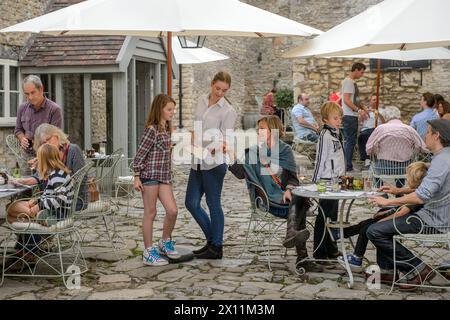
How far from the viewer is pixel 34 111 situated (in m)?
7.23

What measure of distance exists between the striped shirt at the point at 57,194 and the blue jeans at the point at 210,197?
4.25 ft

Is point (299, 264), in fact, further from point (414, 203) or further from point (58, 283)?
point (58, 283)

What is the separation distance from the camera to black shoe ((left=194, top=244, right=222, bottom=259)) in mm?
6418

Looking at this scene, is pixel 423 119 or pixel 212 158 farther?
pixel 423 119

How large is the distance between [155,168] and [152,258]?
2.68 feet

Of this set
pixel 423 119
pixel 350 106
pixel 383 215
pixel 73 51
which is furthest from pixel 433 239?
pixel 73 51

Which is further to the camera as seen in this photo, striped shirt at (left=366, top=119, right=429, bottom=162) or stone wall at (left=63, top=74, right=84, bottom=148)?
stone wall at (left=63, top=74, right=84, bottom=148)

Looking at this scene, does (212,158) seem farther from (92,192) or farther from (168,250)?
(92,192)

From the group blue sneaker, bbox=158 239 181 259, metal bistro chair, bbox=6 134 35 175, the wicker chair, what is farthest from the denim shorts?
the wicker chair

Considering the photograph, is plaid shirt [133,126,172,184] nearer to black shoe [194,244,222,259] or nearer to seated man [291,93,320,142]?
black shoe [194,244,222,259]

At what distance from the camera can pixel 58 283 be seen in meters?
5.51

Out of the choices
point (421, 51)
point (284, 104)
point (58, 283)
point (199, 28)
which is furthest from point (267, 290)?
point (284, 104)

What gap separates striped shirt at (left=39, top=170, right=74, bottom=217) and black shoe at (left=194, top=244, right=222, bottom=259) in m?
1.49

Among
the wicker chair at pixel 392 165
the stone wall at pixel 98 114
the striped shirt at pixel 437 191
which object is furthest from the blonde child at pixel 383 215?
the stone wall at pixel 98 114
